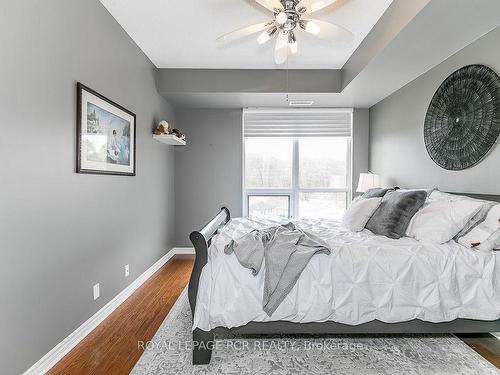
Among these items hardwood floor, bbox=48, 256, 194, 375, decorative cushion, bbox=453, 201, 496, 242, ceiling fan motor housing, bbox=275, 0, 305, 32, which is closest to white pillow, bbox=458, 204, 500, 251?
decorative cushion, bbox=453, 201, 496, 242

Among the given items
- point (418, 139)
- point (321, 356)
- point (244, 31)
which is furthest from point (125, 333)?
point (418, 139)

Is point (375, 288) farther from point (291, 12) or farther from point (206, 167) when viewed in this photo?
point (206, 167)

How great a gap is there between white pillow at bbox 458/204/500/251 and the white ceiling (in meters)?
1.90

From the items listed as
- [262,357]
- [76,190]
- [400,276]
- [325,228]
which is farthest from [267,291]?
[76,190]

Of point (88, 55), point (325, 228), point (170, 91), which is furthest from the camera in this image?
point (170, 91)

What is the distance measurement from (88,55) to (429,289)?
9.86ft

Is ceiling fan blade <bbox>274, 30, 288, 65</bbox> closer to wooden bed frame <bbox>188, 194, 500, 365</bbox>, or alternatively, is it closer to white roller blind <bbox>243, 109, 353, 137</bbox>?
wooden bed frame <bbox>188, 194, 500, 365</bbox>

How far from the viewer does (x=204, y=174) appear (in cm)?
496

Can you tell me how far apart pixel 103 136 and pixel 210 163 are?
242 cm

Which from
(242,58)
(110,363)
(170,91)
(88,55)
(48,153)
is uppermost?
(242,58)

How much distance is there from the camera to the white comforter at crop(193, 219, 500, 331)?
196 centimetres

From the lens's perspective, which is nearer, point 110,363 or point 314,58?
point 110,363

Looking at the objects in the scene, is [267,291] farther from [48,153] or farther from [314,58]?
[314,58]

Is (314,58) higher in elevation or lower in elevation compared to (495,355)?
higher
